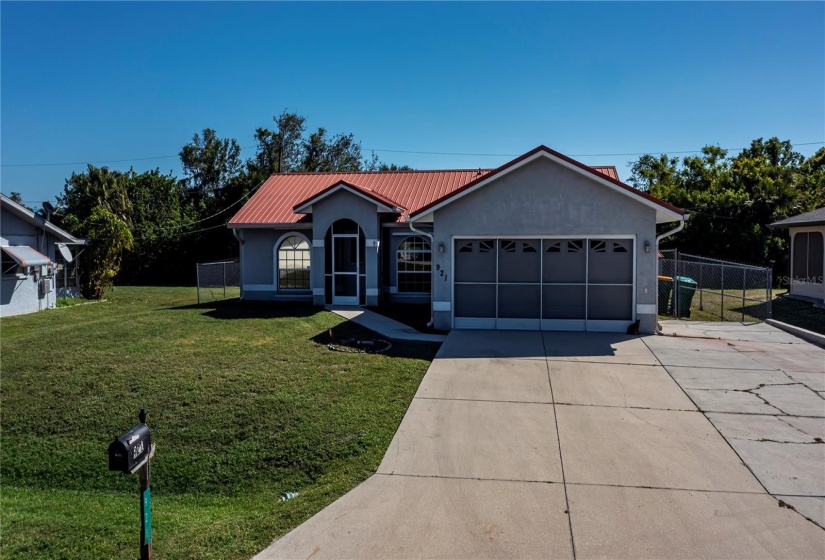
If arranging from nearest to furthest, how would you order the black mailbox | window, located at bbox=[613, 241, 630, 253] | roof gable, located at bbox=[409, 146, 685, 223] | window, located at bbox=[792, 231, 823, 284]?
the black mailbox
roof gable, located at bbox=[409, 146, 685, 223]
window, located at bbox=[613, 241, 630, 253]
window, located at bbox=[792, 231, 823, 284]

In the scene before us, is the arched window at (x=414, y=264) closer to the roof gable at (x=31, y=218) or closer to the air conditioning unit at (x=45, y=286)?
the air conditioning unit at (x=45, y=286)

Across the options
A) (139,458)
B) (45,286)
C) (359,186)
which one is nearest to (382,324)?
(359,186)

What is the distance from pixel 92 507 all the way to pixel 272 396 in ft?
10.1

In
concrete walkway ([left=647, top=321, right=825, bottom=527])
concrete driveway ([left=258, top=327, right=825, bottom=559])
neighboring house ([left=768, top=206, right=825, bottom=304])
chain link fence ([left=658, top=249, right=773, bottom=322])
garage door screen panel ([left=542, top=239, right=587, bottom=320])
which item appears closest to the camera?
concrete driveway ([left=258, top=327, right=825, bottom=559])

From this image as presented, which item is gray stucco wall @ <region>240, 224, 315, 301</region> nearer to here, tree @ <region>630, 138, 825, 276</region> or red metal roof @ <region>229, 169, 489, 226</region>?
red metal roof @ <region>229, 169, 489, 226</region>

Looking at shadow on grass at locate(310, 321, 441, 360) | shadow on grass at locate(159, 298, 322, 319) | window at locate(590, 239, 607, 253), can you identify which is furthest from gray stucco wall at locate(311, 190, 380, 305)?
window at locate(590, 239, 607, 253)

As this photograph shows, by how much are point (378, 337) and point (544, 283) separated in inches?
179

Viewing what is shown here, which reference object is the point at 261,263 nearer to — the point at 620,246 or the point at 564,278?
the point at 564,278

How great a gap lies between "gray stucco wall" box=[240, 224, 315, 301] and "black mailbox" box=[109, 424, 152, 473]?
16152mm

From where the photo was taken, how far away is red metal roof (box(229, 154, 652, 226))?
20.5 meters

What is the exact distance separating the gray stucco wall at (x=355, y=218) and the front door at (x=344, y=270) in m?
0.65

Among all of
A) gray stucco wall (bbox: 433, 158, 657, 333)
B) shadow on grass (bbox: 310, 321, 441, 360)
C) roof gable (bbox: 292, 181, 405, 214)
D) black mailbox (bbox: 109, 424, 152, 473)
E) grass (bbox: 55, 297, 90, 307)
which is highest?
roof gable (bbox: 292, 181, 405, 214)

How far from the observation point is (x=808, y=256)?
2186 centimetres

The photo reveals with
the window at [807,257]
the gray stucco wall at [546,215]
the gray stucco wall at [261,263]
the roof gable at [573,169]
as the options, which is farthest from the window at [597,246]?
the window at [807,257]
